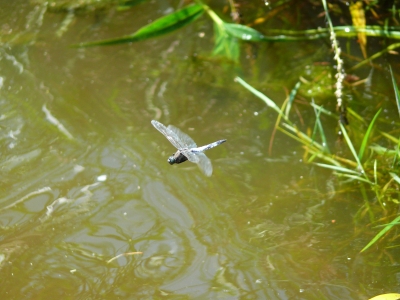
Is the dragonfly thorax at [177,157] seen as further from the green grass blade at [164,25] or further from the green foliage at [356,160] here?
the green grass blade at [164,25]

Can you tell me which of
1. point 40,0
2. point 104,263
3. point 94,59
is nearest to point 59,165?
point 104,263

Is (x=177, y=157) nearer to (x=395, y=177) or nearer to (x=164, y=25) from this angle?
(x=395, y=177)

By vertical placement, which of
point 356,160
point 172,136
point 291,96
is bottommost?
point 356,160

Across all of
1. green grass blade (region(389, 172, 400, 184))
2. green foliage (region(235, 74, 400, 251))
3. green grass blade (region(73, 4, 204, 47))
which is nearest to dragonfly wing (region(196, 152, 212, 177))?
green foliage (region(235, 74, 400, 251))

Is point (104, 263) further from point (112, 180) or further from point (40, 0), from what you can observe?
point (40, 0)

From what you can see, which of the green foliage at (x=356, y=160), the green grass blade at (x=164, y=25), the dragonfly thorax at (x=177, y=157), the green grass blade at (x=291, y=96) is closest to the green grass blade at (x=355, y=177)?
the green foliage at (x=356, y=160)

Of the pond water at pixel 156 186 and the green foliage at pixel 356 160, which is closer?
the pond water at pixel 156 186

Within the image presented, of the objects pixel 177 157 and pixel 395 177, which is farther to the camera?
pixel 395 177

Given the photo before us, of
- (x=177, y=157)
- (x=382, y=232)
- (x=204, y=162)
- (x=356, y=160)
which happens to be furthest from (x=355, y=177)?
(x=177, y=157)
